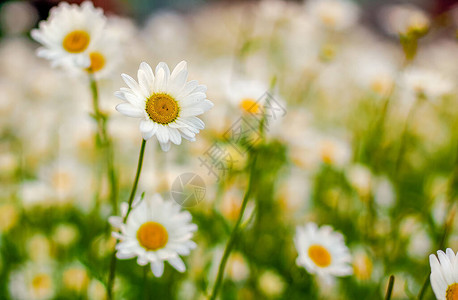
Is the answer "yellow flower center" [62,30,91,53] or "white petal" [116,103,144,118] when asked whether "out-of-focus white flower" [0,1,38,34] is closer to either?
"yellow flower center" [62,30,91,53]

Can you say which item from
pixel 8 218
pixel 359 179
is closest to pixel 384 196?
pixel 359 179

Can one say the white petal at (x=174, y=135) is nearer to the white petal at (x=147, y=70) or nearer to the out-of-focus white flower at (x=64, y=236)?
the white petal at (x=147, y=70)

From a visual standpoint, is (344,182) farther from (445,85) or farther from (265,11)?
(265,11)

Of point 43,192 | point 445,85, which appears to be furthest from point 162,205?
point 445,85

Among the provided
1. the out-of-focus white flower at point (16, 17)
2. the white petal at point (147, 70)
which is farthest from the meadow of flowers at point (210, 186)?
the out-of-focus white flower at point (16, 17)

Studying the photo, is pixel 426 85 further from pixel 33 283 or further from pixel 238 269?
pixel 33 283

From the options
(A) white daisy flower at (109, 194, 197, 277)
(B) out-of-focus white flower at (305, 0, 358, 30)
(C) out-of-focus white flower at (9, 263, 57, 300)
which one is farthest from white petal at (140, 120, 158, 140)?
Result: (B) out-of-focus white flower at (305, 0, 358, 30)

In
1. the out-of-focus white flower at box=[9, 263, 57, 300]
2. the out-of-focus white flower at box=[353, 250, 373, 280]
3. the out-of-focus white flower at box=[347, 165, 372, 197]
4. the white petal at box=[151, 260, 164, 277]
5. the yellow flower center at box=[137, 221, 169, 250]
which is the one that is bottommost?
the out-of-focus white flower at box=[9, 263, 57, 300]
